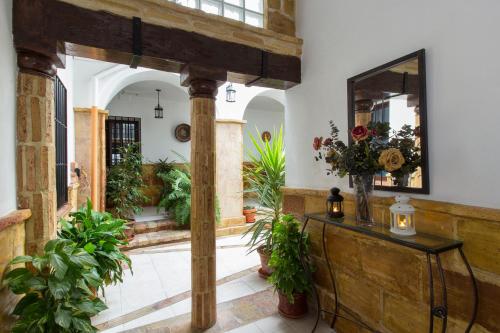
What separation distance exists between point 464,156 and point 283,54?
58.2 inches

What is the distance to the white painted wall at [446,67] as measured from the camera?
3.74 ft

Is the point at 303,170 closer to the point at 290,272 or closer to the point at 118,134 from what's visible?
the point at 290,272

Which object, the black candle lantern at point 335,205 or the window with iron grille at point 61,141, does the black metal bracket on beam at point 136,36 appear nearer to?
the window with iron grille at point 61,141

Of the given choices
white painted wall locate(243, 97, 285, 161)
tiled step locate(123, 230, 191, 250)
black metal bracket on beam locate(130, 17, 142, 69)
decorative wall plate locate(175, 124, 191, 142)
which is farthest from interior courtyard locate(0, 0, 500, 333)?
white painted wall locate(243, 97, 285, 161)

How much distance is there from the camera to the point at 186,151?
6848mm

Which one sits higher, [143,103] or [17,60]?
[143,103]

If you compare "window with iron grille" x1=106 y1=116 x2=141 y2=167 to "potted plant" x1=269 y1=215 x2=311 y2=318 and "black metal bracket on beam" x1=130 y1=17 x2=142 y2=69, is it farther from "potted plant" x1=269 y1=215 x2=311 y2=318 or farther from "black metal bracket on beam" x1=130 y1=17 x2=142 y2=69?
"potted plant" x1=269 y1=215 x2=311 y2=318

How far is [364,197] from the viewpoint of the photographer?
1557 millimetres

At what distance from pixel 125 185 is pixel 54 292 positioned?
3301mm

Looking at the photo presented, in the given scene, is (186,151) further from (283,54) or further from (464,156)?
(464,156)

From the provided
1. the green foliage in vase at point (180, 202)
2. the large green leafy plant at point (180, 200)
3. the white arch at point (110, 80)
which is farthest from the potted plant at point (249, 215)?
the white arch at point (110, 80)

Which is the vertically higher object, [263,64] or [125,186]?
[263,64]

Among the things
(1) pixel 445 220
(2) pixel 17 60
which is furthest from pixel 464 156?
(2) pixel 17 60

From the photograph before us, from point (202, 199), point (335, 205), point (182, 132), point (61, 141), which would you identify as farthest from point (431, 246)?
point (182, 132)
